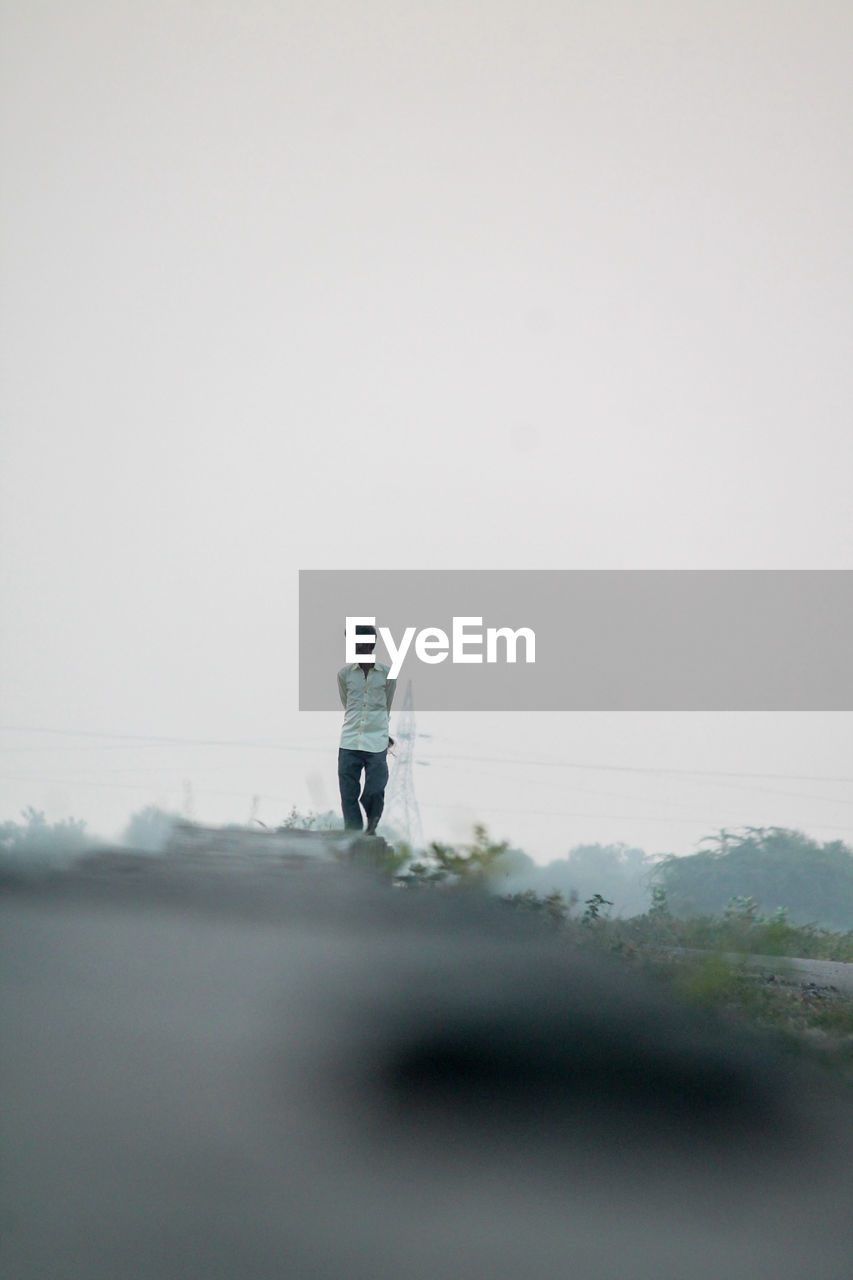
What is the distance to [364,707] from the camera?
8117 mm

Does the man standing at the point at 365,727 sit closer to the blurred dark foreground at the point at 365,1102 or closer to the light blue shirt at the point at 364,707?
the light blue shirt at the point at 364,707

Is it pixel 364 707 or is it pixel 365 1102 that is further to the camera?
pixel 364 707

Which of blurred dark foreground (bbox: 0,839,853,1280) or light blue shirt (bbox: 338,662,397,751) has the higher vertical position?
light blue shirt (bbox: 338,662,397,751)

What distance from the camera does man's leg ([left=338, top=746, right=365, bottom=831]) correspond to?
8180 mm

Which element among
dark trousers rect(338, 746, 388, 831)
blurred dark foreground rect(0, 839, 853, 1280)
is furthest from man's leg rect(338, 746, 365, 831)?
blurred dark foreground rect(0, 839, 853, 1280)

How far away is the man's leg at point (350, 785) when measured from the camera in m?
8.18

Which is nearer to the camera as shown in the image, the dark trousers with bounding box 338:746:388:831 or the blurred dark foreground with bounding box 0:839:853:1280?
the blurred dark foreground with bounding box 0:839:853:1280

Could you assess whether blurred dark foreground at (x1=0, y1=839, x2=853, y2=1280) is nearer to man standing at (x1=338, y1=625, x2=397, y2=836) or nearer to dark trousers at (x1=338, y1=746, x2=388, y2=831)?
dark trousers at (x1=338, y1=746, x2=388, y2=831)

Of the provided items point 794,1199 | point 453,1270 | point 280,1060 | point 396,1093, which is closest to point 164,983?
point 280,1060

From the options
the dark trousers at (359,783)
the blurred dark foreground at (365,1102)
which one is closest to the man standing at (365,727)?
the dark trousers at (359,783)

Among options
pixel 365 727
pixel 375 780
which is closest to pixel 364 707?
pixel 365 727

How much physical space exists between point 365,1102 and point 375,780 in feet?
9.52

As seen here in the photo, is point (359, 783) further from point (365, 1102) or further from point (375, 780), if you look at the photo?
point (365, 1102)

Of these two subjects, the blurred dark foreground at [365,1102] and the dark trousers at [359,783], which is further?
the dark trousers at [359,783]
